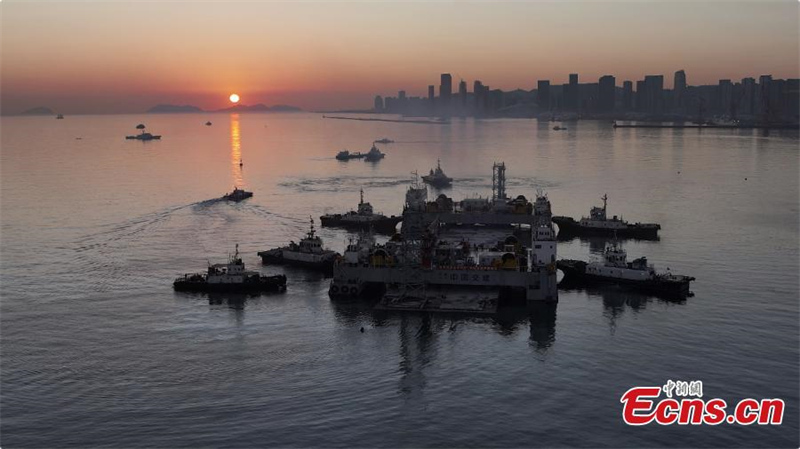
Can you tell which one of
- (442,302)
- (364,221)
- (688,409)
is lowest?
(688,409)

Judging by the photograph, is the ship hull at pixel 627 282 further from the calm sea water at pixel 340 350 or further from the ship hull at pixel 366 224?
the ship hull at pixel 366 224

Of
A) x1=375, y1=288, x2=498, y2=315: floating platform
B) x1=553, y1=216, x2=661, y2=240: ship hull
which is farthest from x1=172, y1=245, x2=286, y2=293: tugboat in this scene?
x1=553, y1=216, x2=661, y2=240: ship hull

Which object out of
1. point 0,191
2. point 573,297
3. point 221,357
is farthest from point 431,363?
point 0,191

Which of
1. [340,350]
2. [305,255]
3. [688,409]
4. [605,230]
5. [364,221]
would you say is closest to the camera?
[688,409]

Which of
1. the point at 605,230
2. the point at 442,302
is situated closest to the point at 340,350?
the point at 442,302

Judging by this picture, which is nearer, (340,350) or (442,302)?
(340,350)

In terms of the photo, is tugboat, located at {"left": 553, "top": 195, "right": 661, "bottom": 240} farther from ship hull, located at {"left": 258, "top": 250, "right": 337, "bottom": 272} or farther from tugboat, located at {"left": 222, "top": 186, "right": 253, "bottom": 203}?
tugboat, located at {"left": 222, "top": 186, "right": 253, "bottom": 203}

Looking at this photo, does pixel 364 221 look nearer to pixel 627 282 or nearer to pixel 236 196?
pixel 236 196
